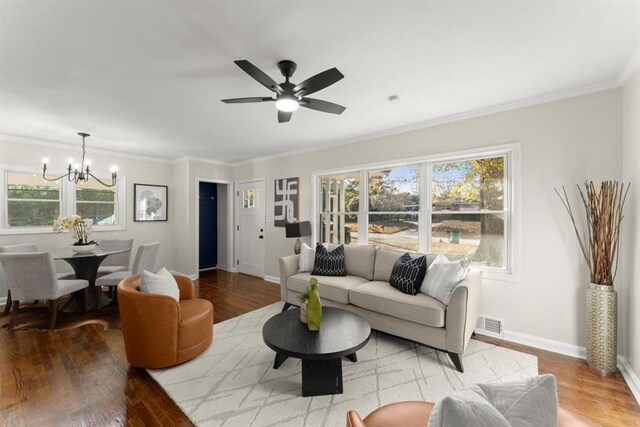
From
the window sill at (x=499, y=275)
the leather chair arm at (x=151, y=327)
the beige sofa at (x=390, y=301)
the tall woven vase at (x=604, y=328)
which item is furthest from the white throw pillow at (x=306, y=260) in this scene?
the tall woven vase at (x=604, y=328)

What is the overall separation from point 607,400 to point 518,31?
2686 millimetres

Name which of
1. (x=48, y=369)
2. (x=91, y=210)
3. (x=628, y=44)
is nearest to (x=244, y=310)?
(x=48, y=369)

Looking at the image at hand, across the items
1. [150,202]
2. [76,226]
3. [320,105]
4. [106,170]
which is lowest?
[76,226]

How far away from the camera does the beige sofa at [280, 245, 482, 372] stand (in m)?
2.47

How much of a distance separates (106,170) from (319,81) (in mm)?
4977

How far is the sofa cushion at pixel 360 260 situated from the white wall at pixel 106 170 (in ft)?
13.2

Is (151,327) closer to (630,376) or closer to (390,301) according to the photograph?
(390,301)

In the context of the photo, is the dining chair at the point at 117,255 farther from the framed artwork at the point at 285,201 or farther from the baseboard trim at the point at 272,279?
the framed artwork at the point at 285,201

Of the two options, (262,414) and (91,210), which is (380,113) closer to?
(262,414)

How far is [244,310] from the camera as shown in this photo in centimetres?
394

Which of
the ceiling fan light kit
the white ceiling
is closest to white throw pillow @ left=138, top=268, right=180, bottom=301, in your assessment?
the white ceiling

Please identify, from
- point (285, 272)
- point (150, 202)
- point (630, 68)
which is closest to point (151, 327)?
point (285, 272)

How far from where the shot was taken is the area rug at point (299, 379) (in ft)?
6.39

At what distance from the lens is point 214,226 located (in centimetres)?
696
